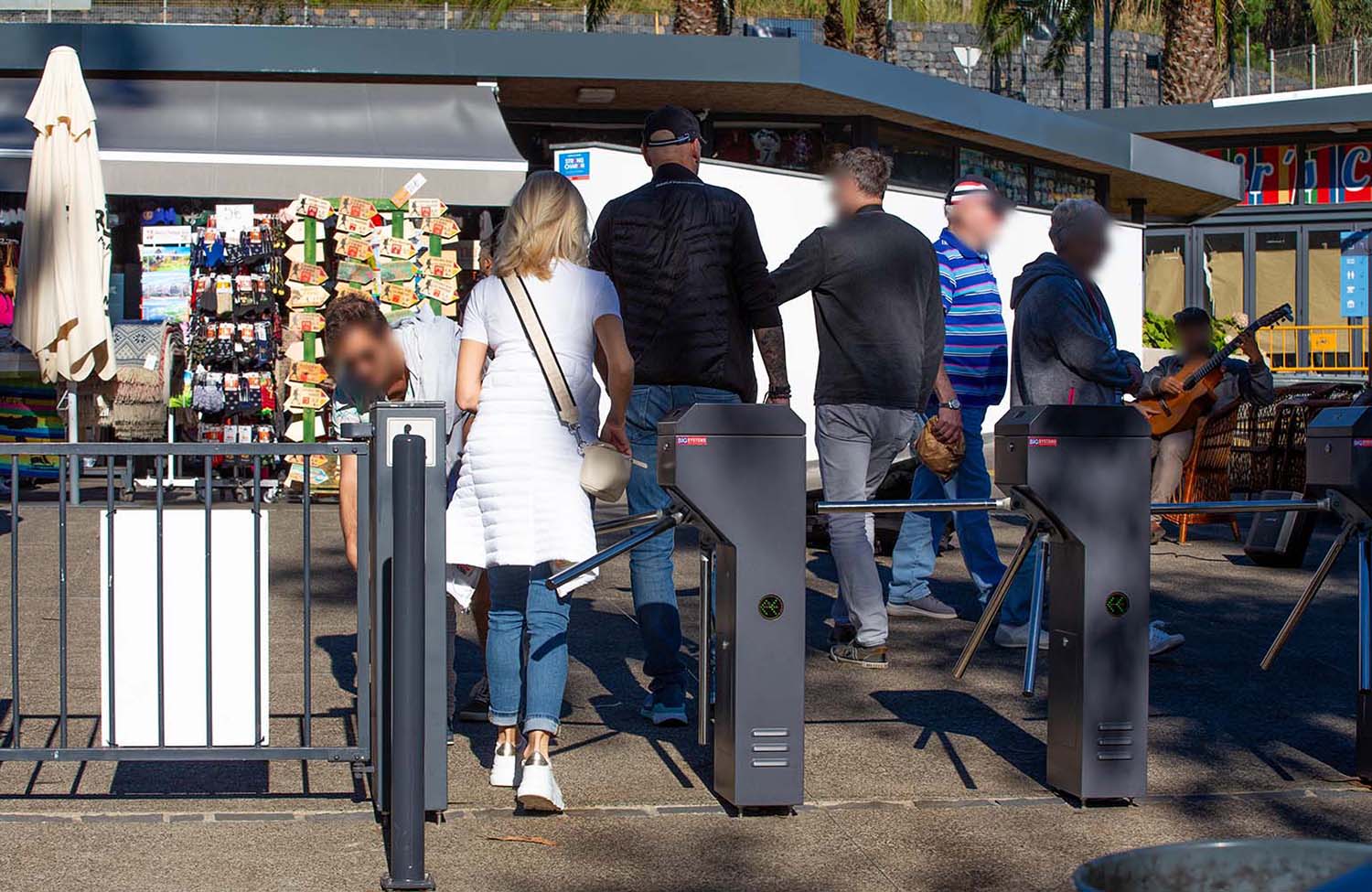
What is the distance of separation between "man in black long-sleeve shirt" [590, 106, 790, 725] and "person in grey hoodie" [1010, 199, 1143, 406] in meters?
1.60

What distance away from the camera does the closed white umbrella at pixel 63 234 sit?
1127cm

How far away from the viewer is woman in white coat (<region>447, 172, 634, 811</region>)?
471 centimetres

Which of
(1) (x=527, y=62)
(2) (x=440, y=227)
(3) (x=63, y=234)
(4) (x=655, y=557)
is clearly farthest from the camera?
(1) (x=527, y=62)

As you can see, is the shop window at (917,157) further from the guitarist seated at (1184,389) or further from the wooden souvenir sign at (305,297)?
the guitarist seated at (1184,389)

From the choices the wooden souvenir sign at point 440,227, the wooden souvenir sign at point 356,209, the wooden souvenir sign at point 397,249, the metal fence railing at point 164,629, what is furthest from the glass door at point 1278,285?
the metal fence railing at point 164,629

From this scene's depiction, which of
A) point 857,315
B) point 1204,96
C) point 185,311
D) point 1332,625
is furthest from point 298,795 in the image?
Answer: point 1204,96

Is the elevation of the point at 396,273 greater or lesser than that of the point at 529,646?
greater

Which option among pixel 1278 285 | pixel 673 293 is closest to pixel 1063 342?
pixel 673 293

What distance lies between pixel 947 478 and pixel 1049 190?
15776 millimetres

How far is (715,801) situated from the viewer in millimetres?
4812

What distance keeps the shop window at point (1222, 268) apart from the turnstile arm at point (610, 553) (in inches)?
1137

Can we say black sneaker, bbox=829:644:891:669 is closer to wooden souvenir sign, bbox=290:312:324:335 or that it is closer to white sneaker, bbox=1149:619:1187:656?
white sneaker, bbox=1149:619:1187:656

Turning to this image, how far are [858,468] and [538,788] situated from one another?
7.97 ft

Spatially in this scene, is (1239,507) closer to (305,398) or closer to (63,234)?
(305,398)
